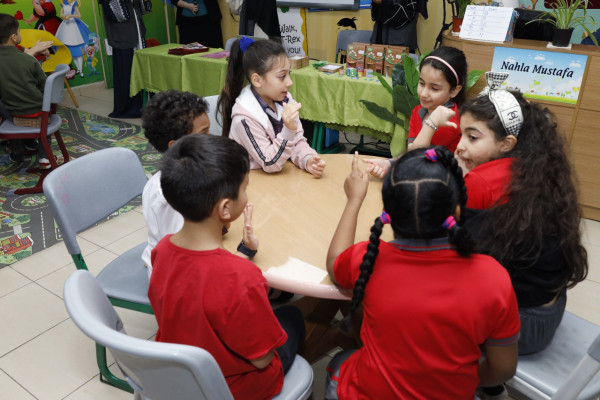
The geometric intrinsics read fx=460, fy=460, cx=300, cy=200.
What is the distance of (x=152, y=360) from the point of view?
2.56 ft

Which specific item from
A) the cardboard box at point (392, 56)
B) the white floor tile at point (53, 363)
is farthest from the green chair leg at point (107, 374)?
the cardboard box at point (392, 56)

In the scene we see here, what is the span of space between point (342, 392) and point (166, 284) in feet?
1.52

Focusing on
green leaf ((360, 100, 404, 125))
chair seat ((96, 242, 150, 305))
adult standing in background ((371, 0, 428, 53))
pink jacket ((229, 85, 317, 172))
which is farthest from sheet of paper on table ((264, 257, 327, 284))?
adult standing in background ((371, 0, 428, 53))

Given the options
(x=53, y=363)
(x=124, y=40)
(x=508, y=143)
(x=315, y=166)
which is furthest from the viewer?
(x=124, y=40)

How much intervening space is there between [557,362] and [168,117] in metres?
1.32

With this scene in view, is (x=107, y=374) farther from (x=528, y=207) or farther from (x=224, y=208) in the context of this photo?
(x=528, y=207)

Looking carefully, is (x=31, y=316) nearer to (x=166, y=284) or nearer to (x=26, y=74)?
(x=166, y=284)

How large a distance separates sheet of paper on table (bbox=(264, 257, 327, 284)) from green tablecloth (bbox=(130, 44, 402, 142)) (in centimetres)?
225

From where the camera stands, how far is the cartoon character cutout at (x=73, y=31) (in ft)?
17.4

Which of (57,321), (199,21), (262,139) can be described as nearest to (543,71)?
(262,139)

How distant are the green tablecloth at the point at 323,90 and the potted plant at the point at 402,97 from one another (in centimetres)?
8

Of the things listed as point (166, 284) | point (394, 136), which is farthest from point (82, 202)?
point (394, 136)

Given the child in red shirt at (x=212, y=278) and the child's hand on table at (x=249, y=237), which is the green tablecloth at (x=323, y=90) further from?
the child in red shirt at (x=212, y=278)

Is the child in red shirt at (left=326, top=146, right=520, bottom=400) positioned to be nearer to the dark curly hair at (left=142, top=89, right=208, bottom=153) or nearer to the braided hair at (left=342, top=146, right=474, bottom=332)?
the braided hair at (left=342, top=146, right=474, bottom=332)
